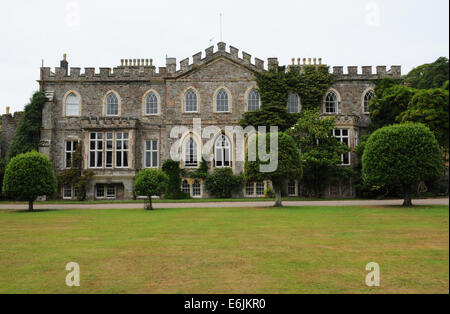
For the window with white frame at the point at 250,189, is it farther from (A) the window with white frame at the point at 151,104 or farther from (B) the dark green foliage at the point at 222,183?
(A) the window with white frame at the point at 151,104

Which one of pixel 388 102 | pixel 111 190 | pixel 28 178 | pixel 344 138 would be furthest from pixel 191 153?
pixel 388 102

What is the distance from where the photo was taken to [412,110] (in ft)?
87.5

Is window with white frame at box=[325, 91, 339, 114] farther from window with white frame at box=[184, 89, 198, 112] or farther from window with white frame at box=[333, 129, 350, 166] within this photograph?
window with white frame at box=[184, 89, 198, 112]

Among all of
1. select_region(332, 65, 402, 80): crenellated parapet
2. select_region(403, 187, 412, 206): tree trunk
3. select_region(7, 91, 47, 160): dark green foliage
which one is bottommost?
select_region(403, 187, 412, 206): tree trunk

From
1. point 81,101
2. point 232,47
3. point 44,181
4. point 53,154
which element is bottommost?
point 44,181

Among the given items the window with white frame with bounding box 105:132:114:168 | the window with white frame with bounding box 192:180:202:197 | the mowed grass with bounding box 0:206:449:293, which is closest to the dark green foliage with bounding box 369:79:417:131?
the window with white frame with bounding box 192:180:202:197

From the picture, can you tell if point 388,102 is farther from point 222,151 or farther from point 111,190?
point 111,190

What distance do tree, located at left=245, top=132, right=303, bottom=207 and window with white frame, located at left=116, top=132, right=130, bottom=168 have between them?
14193 mm

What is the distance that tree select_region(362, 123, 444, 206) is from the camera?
2119 cm

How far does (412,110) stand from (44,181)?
2493 cm

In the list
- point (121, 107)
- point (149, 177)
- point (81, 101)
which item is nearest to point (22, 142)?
point (81, 101)

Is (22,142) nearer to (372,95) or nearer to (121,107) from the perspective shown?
(121,107)

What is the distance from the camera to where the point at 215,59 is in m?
34.8

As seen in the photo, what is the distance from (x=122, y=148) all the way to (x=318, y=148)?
16.9 m
